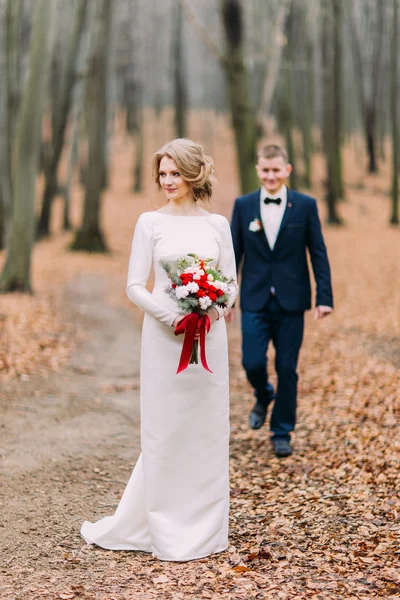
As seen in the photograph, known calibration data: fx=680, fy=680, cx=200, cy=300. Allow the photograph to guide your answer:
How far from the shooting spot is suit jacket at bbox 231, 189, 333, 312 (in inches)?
217

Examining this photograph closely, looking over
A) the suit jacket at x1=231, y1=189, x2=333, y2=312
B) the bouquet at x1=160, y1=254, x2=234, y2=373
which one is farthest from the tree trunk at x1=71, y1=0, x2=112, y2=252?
the bouquet at x1=160, y1=254, x2=234, y2=373

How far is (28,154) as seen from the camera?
1199 centimetres

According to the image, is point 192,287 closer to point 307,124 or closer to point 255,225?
point 255,225

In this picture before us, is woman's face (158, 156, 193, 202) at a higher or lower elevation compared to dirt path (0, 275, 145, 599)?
higher

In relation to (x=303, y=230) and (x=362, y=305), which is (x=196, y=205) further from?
(x=362, y=305)

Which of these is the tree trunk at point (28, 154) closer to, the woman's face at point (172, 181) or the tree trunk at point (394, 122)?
the woman's face at point (172, 181)

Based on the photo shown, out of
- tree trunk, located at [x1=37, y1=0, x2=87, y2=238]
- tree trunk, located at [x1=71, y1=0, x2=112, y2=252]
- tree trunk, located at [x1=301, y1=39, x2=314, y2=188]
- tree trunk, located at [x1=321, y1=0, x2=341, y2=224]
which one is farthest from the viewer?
tree trunk, located at [x1=301, y1=39, x2=314, y2=188]

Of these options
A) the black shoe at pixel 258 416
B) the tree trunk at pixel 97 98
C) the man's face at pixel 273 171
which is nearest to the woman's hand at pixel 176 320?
the man's face at pixel 273 171

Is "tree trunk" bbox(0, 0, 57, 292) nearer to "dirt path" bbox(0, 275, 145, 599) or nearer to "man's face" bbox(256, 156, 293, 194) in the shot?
"dirt path" bbox(0, 275, 145, 599)

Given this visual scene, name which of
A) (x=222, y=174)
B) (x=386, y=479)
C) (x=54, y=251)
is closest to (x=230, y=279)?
(x=386, y=479)

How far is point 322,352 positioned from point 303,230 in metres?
4.15

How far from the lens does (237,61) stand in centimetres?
1378

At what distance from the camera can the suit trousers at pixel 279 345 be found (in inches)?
219

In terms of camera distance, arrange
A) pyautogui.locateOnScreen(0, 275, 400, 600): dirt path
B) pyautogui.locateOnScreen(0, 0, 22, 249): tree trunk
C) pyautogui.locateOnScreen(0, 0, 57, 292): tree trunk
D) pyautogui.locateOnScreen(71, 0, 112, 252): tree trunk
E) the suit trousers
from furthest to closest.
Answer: pyautogui.locateOnScreen(71, 0, 112, 252): tree trunk
pyautogui.locateOnScreen(0, 0, 22, 249): tree trunk
pyautogui.locateOnScreen(0, 0, 57, 292): tree trunk
the suit trousers
pyautogui.locateOnScreen(0, 275, 400, 600): dirt path
